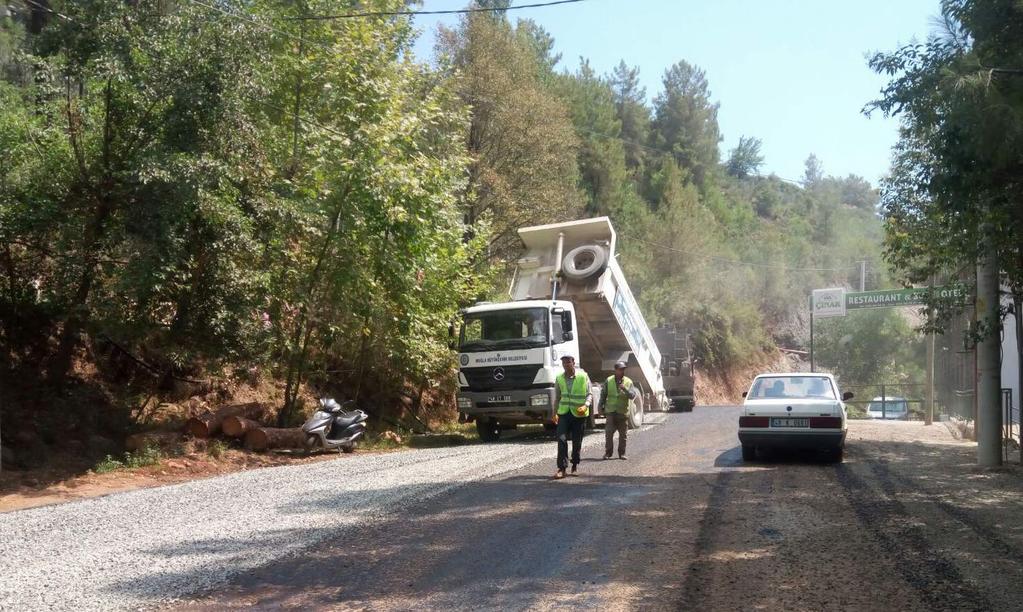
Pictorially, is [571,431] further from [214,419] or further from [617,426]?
[214,419]

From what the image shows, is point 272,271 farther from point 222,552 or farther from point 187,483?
point 222,552

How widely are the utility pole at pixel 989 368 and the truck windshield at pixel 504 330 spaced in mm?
7744

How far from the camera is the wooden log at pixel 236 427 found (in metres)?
15.7

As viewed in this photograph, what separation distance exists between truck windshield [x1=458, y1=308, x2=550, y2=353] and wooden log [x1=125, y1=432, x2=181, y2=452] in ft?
20.3

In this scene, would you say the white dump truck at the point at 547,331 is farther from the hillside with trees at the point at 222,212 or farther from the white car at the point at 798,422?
the white car at the point at 798,422

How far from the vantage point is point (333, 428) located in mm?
16312

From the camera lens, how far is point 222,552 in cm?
748

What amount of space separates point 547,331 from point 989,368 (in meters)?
7.85

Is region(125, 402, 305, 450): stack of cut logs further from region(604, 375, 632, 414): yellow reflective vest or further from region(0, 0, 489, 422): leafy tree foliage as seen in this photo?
region(604, 375, 632, 414): yellow reflective vest

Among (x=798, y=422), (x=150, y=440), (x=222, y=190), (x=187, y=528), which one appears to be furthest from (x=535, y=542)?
(x=150, y=440)

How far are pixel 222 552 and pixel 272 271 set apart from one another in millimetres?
9007

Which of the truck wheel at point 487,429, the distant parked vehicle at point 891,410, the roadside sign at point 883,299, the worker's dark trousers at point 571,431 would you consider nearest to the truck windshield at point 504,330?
the truck wheel at point 487,429

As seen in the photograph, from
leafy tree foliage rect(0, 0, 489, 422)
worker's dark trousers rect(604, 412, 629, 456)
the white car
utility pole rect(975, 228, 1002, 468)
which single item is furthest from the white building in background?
leafy tree foliage rect(0, 0, 489, 422)

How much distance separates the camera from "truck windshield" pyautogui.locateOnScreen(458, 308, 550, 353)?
1784 cm
